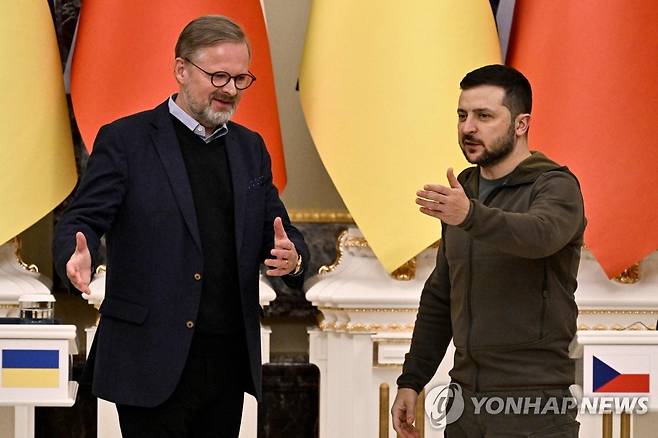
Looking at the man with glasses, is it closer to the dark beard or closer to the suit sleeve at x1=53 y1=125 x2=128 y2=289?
the suit sleeve at x1=53 y1=125 x2=128 y2=289

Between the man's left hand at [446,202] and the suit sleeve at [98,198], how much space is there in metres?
0.58

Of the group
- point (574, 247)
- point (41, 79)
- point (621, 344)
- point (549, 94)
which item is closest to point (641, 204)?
point (549, 94)

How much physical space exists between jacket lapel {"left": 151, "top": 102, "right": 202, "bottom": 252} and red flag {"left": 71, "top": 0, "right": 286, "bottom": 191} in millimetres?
845

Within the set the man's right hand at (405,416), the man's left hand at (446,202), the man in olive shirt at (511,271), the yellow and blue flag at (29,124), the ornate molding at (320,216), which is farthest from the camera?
the ornate molding at (320,216)

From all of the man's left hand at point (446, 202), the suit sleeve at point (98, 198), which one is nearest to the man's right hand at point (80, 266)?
the suit sleeve at point (98, 198)

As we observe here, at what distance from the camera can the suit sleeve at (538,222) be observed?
1854mm

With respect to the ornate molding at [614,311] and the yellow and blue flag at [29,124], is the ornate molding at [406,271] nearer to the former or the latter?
the ornate molding at [614,311]

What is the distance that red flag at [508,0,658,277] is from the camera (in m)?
2.95

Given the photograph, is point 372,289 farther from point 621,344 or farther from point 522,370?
point 522,370

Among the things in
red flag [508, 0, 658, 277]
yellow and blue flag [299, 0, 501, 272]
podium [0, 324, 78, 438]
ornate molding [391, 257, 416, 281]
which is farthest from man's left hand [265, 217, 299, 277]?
red flag [508, 0, 658, 277]

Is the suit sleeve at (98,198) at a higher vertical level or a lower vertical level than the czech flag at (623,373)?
higher

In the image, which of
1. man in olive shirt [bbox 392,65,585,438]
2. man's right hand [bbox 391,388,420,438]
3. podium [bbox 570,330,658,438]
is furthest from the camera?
podium [bbox 570,330,658,438]

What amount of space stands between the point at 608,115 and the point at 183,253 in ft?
4.67

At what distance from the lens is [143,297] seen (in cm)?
203
